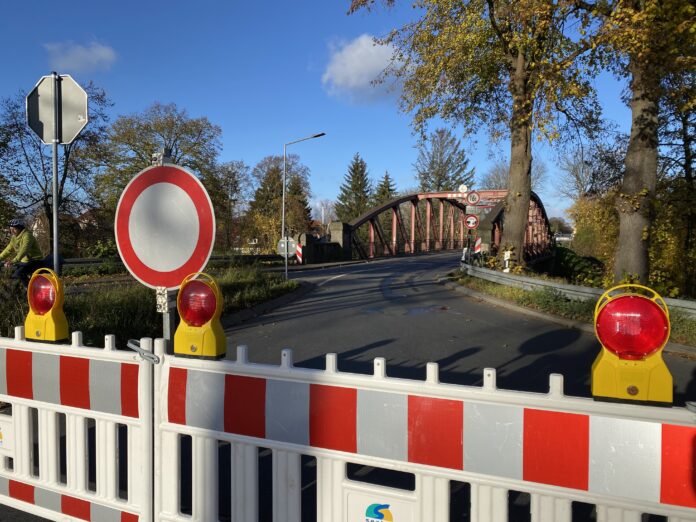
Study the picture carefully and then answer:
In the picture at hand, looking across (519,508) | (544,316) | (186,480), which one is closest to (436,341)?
(544,316)

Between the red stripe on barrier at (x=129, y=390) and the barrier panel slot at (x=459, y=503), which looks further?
the barrier panel slot at (x=459, y=503)

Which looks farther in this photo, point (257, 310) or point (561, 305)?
point (257, 310)

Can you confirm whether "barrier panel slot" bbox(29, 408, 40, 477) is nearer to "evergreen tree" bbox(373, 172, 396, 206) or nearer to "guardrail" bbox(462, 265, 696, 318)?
"guardrail" bbox(462, 265, 696, 318)

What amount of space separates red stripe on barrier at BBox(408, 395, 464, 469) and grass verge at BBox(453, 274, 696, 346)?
659 centimetres


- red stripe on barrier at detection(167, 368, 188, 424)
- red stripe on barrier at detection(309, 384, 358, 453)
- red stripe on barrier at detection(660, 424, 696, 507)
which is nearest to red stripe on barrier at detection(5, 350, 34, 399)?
red stripe on barrier at detection(167, 368, 188, 424)

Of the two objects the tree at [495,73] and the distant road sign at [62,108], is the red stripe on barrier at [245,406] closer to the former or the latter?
the distant road sign at [62,108]

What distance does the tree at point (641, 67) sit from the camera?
7836mm

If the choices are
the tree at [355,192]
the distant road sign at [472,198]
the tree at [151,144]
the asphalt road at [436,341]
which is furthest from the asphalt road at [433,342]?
the tree at [355,192]

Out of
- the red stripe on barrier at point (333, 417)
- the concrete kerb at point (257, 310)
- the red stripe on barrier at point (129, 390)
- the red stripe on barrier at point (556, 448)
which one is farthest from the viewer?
the concrete kerb at point (257, 310)

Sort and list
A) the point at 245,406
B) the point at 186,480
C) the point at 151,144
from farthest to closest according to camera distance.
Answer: the point at 151,144 → the point at 186,480 → the point at 245,406

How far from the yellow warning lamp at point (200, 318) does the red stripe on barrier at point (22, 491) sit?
4.28 ft

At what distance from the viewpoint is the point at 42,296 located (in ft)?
8.54

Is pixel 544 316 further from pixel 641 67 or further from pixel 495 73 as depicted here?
pixel 495 73

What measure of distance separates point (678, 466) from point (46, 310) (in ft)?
9.81
